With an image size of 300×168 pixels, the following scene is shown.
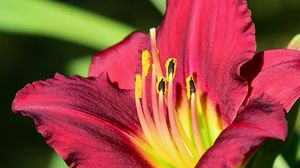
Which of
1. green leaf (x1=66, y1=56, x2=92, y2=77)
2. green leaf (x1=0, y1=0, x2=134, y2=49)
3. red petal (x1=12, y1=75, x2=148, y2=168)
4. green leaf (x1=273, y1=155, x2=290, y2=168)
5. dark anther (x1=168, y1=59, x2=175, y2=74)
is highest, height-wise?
green leaf (x1=0, y1=0, x2=134, y2=49)

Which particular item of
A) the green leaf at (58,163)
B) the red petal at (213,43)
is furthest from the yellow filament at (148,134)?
the green leaf at (58,163)

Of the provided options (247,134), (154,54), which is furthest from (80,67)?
(247,134)

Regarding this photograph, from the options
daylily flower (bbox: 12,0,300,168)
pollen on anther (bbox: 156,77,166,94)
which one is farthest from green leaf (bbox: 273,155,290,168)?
pollen on anther (bbox: 156,77,166,94)

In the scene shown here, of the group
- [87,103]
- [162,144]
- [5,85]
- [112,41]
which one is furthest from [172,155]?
[5,85]

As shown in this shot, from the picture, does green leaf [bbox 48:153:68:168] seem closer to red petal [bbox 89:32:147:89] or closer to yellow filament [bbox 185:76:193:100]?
red petal [bbox 89:32:147:89]

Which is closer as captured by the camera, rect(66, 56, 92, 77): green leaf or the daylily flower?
the daylily flower

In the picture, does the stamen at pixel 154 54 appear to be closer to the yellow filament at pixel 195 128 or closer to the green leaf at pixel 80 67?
the yellow filament at pixel 195 128
